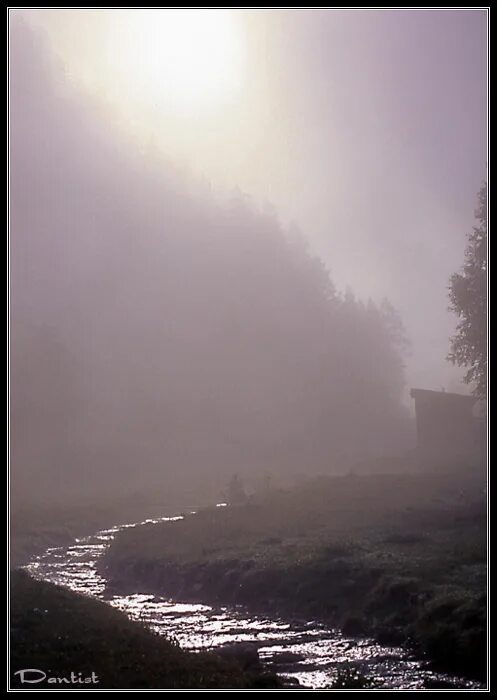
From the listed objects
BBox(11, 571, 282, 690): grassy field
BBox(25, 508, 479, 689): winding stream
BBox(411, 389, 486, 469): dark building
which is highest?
BBox(411, 389, 486, 469): dark building

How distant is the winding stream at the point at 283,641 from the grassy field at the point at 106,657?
1.52 metres

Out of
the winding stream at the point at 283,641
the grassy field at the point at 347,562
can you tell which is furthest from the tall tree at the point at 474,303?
the winding stream at the point at 283,641

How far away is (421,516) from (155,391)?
87.1 m

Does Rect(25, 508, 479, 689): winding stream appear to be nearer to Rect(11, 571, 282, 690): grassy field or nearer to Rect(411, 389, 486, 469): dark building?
Rect(11, 571, 282, 690): grassy field

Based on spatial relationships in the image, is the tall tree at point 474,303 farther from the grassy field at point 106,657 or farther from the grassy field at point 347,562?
the grassy field at point 106,657

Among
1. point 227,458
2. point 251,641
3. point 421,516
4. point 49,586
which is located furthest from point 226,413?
point 251,641

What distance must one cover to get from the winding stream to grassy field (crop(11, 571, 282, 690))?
4.97ft

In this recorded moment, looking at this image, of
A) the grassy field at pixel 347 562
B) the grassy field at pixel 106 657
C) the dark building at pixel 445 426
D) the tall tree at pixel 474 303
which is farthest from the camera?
the dark building at pixel 445 426

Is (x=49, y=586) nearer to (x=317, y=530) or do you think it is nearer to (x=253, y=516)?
(x=317, y=530)

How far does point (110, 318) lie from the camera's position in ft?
458

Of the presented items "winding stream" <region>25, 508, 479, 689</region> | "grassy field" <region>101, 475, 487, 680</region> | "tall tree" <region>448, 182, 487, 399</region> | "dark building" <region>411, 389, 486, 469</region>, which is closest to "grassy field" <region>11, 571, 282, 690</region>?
"winding stream" <region>25, 508, 479, 689</region>

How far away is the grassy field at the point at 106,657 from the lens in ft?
63.2

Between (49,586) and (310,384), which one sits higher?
(310,384)

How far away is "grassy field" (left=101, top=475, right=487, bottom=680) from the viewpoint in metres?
25.5
